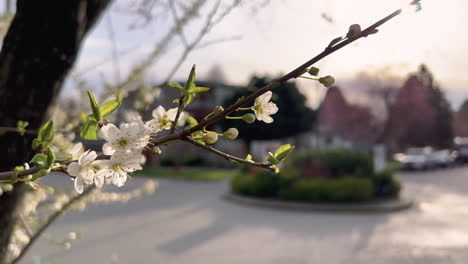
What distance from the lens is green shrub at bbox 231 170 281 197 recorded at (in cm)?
1126

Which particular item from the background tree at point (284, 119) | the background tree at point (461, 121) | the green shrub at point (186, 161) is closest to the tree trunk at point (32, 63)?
the green shrub at point (186, 161)

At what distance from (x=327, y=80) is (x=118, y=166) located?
0.41m

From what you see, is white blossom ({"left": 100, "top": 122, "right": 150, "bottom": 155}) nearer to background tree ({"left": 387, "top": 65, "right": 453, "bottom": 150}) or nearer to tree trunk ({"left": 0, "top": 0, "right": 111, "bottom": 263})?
tree trunk ({"left": 0, "top": 0, "right": 111, "bottom": 263})

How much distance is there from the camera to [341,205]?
10.1m

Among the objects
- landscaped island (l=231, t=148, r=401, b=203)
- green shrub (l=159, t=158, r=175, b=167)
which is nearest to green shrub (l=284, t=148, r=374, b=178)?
landscaped island (l=231, t=148, r=401, b=203)

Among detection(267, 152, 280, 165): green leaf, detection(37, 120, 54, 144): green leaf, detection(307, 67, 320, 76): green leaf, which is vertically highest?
detection(307, 67, 320, 76): green leaf

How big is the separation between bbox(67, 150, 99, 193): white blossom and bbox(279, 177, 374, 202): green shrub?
10.0 meters

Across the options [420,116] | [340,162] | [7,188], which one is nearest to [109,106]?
[7,188]

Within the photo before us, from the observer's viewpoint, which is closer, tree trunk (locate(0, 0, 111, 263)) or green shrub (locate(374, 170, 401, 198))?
tree trunk (locate(0, 0, 111, 263))

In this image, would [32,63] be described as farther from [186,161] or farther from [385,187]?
[186,161]

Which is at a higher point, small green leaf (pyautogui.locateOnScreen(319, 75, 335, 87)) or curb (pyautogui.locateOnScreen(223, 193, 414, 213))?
small green leaf (pyautogui.locateOnScreen(319, 75, 335, 87))

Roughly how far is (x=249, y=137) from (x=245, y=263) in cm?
2067

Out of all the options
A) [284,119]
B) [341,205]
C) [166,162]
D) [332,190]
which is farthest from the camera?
[284,119]

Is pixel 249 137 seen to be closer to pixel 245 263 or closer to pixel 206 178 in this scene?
pixel 206 178
